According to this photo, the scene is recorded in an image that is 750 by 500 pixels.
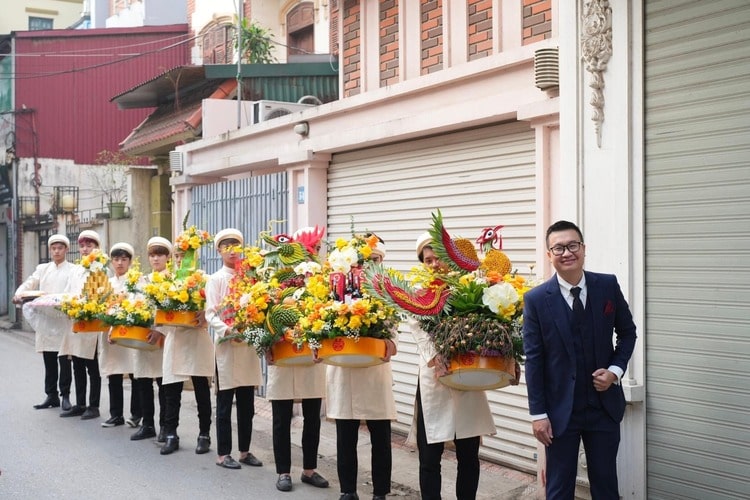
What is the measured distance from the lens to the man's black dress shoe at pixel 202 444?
8.48 meters

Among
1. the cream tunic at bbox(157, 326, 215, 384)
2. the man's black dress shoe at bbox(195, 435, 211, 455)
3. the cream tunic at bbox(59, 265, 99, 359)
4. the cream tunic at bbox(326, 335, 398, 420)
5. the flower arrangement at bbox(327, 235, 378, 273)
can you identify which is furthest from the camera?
the cream tunic at bbox(59, 265, 99, 359)

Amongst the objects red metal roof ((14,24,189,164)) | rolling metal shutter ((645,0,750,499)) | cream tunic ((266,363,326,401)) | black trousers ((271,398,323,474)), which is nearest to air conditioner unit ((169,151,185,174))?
cream tunic ((266,363,326,401))

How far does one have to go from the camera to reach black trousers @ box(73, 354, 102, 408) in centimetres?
1026

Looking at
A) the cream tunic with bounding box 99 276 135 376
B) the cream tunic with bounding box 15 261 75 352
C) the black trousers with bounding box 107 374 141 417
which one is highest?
the cream tunic with bounding box 15 261 75 352

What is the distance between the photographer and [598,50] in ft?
20.3

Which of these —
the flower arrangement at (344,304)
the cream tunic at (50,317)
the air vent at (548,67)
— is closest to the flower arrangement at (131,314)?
the cream tunic at (50,317)

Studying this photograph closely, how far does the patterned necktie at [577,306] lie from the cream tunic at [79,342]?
6596mm

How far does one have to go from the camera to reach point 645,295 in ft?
19.7

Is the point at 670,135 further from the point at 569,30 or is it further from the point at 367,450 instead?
the point at 367,450

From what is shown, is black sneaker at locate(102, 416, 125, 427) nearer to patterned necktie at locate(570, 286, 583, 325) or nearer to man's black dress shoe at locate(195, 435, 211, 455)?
man's black dress shoe at locate(195, 435, 211, 455)

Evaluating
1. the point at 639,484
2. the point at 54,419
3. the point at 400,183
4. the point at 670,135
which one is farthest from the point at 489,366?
the point at 54,419

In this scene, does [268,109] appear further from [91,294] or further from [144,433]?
[144,433]

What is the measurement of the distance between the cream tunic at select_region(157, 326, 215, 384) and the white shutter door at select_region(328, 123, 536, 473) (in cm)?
191

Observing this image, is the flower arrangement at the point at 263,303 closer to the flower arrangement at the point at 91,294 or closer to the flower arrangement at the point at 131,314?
the flower arrangement at the point at 131,314
